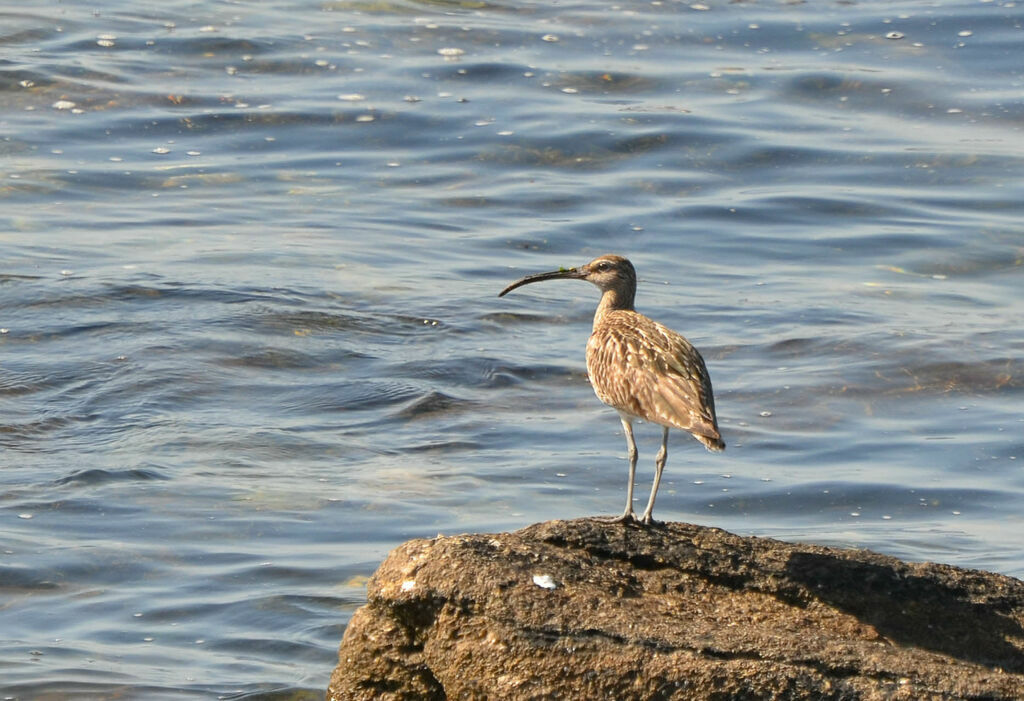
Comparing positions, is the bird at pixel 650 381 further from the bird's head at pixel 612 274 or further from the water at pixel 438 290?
the water at pixel 438 290

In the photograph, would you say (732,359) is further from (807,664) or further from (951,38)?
(951,38)

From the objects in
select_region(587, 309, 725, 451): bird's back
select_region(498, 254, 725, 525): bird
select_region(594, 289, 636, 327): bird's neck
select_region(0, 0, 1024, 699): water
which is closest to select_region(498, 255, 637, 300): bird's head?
select_region(594, 289, 636, 327): bird's neck

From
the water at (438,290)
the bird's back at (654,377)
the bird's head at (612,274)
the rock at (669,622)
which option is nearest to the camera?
the rock at (669,622)

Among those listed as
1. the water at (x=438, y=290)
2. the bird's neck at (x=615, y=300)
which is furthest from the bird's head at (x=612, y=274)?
the water at (x=438, y=290)

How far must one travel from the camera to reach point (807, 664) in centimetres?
608

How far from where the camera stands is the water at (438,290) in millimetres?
10477

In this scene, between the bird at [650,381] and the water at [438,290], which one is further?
the water at [438,290]

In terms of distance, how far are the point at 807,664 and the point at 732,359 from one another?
27.1 ft

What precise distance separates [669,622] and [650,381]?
147 centimetres

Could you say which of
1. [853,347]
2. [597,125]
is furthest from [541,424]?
[597,125]

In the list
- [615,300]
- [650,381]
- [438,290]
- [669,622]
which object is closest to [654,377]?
[650,381]

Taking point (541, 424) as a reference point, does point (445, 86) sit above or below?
above

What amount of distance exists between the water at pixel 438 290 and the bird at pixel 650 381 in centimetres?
204

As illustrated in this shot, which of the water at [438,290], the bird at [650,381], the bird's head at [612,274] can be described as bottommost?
the water at [438,290]
